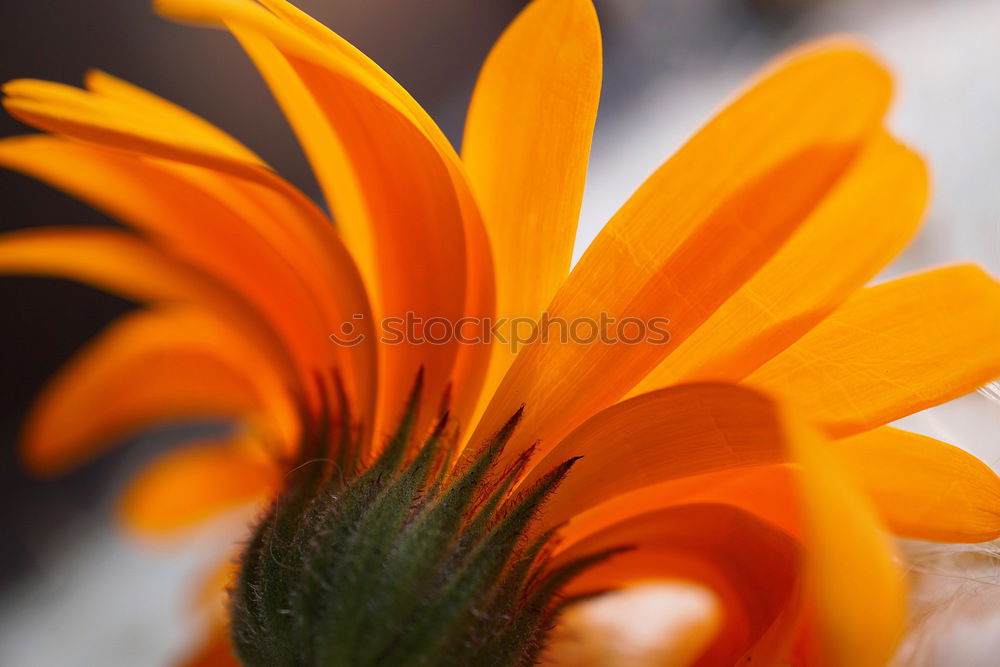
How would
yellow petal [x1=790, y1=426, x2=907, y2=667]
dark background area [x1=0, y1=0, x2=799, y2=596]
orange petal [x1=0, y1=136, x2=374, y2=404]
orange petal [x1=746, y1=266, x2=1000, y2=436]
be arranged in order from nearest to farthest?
yellow petal [x1=790, y1=426, x2=907, y2=667]
orange petal [x1=746, y1=266, x2=1000, y2=436]
orange petal [x1=0, y1=136, x2=374, y2=404]
dark background area [x1=0, y1=0, x2=799, y2=596]

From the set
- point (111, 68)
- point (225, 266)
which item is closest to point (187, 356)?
point (225, 266)

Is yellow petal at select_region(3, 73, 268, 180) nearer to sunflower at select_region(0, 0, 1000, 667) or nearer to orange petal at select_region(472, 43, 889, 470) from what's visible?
sunflower at select_region(0, 0, 1000, 667)

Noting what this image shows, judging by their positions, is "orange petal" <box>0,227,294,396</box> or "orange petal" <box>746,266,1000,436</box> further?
"orange petal" <box>0,227,294,396</box>

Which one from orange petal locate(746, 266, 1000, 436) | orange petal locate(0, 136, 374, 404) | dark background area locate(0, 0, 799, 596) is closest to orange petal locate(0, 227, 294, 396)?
orange petal locate(0, 136, 374, 404)

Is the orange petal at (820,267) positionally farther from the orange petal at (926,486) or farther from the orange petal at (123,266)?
the orange petal at (123,266)

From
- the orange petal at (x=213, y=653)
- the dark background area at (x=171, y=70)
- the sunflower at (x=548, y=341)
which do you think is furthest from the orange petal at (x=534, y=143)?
the orange petal at (x=213, y=653)

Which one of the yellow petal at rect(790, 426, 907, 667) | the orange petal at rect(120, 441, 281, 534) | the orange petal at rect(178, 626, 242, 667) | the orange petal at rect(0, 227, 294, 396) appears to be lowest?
the orange petal at rect(178, 626, 242, 667)

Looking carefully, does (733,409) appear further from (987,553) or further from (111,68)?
(111,68)
